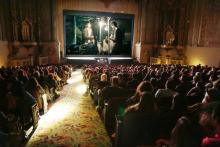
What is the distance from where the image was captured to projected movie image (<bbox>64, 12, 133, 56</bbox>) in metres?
18.1

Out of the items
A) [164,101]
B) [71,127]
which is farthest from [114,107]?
[71,127]

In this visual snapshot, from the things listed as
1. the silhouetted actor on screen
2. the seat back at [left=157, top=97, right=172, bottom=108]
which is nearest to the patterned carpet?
the seat back at [left=157, top=97, right=172, bottom=108]

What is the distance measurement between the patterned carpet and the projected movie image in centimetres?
1210

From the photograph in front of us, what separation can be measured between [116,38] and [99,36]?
5.21ft

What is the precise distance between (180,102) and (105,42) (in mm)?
16132

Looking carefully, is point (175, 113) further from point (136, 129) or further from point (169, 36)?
point (169, 36)

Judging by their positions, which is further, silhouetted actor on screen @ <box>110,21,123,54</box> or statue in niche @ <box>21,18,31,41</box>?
silhouetted actor on screen @ <box>110,21,123,54</box>

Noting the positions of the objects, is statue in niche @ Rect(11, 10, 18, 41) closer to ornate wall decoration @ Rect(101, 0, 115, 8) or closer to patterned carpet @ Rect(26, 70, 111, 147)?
ornate wall decoration @ Rect(101, 0, 115, 8)

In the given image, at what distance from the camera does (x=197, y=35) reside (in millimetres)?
14023

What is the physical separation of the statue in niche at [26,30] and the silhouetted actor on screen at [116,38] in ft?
24.1

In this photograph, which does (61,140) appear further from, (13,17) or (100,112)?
(13,17)

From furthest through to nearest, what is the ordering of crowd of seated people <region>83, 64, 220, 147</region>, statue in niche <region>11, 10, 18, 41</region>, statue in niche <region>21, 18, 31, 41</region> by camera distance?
statue in niche <region>21, 18, 31, 41</region> < statue in niche <region>11, 10, 18, 41</region> < crowd of seated people <region>83, 64, 220, 147</region>

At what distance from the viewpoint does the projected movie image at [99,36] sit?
712 inches

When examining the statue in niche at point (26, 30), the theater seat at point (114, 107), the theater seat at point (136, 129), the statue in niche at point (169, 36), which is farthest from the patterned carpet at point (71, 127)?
the statue in niche at point (169, 36)
